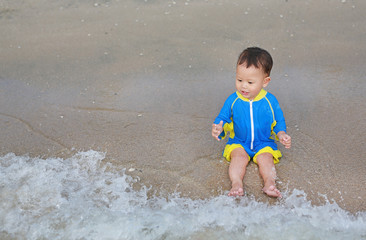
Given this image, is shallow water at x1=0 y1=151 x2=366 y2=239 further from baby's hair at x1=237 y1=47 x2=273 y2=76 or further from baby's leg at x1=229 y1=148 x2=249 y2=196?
baby's hair at x1=237 y1=47 x2=273 y2=76

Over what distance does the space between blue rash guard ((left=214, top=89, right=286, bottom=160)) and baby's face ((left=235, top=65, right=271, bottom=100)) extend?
95 millimetres

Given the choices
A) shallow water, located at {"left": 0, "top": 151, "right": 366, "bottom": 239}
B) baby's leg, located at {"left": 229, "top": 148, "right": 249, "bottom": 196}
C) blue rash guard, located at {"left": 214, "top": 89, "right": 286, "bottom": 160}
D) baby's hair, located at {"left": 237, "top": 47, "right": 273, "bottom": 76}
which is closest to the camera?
shallow water, located at {"left": 0, "top": 151, "right": 366, "bottom": 239}

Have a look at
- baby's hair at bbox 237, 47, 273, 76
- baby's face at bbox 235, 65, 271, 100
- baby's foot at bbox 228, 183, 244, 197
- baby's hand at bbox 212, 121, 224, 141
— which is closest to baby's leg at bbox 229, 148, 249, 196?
baby's foot at bbox 228, 183, 244, 197

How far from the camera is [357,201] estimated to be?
279cm

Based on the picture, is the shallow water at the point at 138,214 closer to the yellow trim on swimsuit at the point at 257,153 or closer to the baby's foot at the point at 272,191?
the baby's foot at the point at 272,191

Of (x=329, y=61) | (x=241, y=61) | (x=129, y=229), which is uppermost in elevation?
(x=241, y=61)

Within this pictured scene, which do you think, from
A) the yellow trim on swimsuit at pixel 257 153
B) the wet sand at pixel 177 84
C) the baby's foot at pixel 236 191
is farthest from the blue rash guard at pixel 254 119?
the baby's foot at pixel 236 191

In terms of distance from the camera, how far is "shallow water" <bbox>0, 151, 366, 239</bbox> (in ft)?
8.64

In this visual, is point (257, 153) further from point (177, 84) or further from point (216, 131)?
point (177, 84)

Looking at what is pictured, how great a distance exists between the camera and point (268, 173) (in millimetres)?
2959

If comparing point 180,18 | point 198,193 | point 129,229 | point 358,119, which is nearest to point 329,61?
point 358,119

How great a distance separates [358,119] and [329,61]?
1.06 meters

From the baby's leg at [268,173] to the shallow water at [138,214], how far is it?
0.30 ft

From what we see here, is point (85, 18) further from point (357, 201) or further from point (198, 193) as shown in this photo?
point (357, 201)
